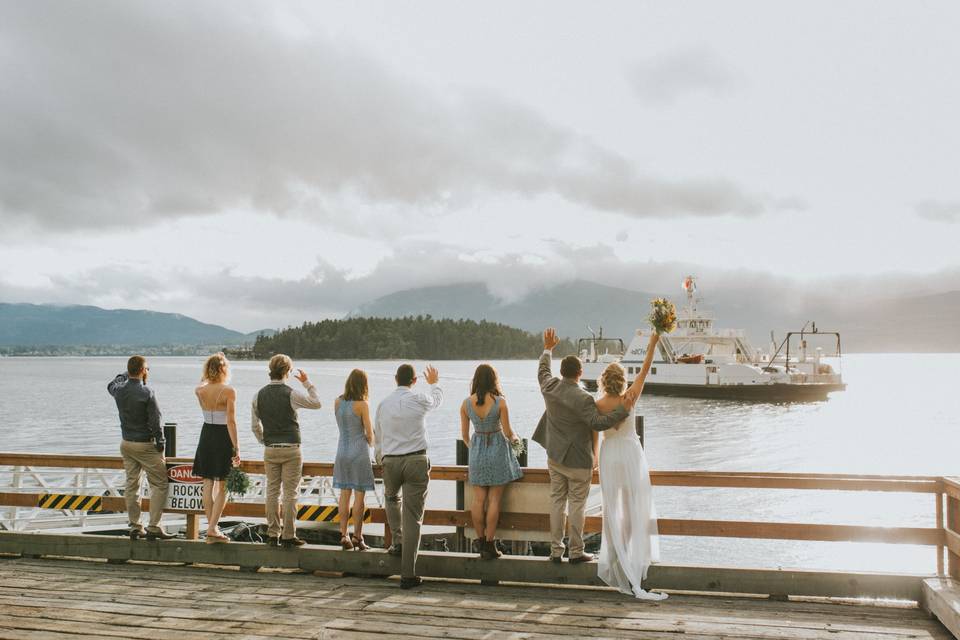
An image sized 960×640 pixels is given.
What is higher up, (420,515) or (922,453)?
(420,515)

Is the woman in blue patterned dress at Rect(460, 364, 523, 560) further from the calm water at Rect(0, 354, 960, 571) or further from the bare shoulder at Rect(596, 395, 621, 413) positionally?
the calm water at Rect(0, 354, 960, 571)

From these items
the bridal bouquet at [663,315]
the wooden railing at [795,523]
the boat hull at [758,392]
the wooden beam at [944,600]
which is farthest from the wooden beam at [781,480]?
the boat hull at [758,392]

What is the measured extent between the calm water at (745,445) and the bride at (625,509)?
32.4 feet

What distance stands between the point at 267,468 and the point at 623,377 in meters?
3.55

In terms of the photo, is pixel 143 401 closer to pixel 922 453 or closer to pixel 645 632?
pixel 645 632

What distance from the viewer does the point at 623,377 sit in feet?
20.4

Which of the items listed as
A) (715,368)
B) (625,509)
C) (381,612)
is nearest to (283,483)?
(381,612)

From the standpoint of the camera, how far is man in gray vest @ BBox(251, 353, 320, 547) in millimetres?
6922

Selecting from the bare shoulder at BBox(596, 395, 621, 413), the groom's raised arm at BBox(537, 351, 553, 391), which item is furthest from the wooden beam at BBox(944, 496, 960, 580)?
the groom's raised arm at BBox(537, 351, 553, 391)

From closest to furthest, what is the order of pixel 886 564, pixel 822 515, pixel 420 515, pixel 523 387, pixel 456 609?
1. pixel 456 609
2. pixel 420 515
3. pixel 886 564
4. pixel 822 515
5. pixel 523 387

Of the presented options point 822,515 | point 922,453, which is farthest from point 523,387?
point 822,515

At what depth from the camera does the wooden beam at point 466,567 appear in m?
6.10

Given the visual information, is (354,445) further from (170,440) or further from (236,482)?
(170,440)

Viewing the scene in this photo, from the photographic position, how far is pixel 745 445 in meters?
39.7
